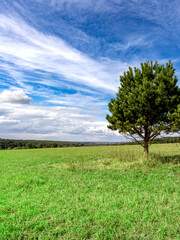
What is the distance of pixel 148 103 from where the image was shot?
13.4m

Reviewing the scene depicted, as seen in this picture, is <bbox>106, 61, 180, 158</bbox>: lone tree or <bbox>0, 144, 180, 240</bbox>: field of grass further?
<bbox>106, 61, 180, 158</bbox>: lone tree

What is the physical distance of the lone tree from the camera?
12940mm

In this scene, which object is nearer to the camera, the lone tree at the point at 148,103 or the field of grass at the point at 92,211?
the field of grass at the point at 92,211

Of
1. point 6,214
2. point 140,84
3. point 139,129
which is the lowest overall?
point 6,214

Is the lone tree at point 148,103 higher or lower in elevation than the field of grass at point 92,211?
higher

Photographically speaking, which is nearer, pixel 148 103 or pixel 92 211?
pixel 92 211

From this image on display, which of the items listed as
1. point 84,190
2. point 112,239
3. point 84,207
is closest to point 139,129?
point 84,190

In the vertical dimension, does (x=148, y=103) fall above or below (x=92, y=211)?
above

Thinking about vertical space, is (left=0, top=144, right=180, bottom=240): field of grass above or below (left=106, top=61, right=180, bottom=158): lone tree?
below

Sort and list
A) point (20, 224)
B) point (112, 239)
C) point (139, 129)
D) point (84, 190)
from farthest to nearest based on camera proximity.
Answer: point (139, 129) < point (84, 190) < point (20, 224) < point (112, 239)

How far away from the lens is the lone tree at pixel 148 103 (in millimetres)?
12940

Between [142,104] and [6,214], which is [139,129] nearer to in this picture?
[142,104]

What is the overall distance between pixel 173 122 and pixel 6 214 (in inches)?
479

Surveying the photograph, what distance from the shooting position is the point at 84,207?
500 cm
